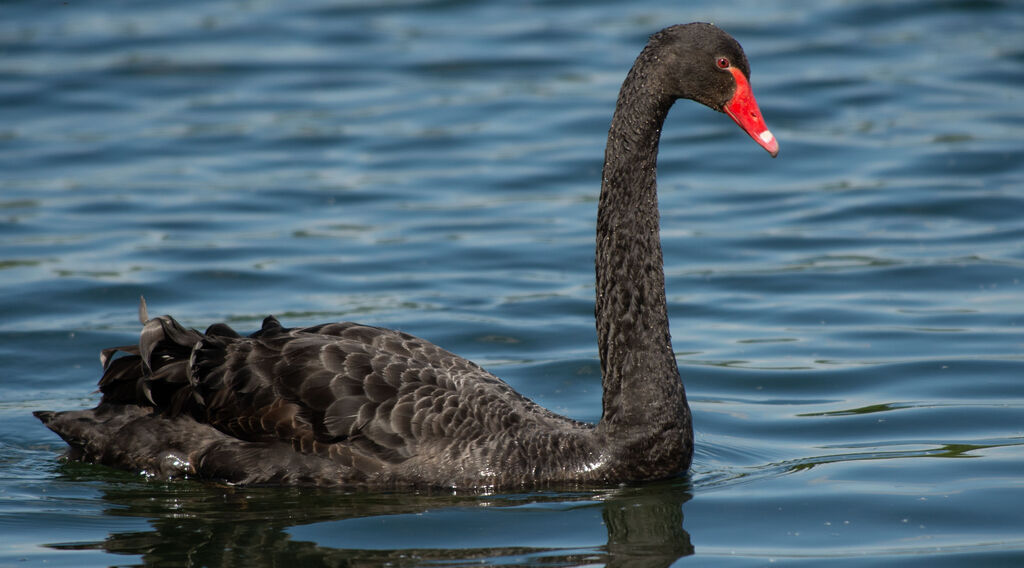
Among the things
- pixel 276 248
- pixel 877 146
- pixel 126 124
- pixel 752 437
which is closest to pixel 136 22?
pixel 126 124

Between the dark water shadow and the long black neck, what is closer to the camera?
the dark water shadow

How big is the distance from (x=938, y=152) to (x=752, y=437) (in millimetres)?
8186

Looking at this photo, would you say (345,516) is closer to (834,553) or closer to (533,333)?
(834,553)

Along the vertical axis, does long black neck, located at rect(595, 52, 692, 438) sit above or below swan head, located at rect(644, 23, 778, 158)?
below

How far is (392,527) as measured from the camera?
6891mm

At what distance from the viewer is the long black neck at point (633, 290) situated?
7371 mm

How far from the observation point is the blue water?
7059 millimetres

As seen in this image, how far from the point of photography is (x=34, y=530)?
23.1 feet

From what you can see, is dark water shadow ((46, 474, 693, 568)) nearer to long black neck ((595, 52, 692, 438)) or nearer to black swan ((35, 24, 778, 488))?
black swan ((35, 24, 778, 488))

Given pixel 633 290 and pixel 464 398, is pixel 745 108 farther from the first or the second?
pixel 464 398

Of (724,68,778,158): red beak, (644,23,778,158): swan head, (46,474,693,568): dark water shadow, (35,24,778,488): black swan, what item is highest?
(644,23,778,158): swan head

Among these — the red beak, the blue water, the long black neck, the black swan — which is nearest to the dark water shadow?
→ the blue water

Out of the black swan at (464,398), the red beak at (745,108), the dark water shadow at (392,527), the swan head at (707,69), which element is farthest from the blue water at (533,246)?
the swan head at (707,69)

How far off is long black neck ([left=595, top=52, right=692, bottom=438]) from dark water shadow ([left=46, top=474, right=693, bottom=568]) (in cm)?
43
